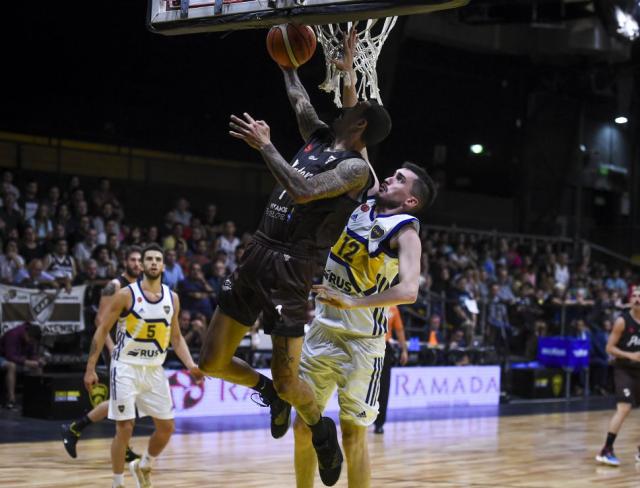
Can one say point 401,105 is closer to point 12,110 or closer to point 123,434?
point 12,110

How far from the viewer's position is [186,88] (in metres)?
18.8

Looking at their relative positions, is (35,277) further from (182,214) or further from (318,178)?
(318,178)

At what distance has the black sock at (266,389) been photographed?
18.9 feet

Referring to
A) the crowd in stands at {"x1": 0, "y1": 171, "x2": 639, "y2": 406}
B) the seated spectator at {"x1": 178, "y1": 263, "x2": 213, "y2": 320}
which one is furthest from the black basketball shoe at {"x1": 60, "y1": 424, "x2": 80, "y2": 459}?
the seated spectator at {"x1": 178, "y1": 263, "x2": 213, "y2": 320}

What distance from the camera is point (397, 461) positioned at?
10047mm

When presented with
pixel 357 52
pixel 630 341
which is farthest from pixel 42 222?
pixel 357 52

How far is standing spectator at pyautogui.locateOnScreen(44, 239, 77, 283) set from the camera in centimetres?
1344

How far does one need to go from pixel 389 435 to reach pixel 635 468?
3.05 meters

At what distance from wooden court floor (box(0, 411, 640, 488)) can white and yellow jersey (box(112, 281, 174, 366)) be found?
3.42 feet

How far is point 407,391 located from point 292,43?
35.0ft

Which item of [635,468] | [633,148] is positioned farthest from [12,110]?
[633,148]

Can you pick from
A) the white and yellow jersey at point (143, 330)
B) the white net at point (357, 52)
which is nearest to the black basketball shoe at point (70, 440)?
the white and yellow jersey at point (143, 330)

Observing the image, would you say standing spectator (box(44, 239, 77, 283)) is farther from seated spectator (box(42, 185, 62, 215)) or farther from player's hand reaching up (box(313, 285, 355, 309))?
player's hand reaching up (box(313, 285, 355, 309))

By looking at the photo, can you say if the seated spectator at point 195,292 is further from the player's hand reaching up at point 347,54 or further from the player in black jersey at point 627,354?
the player's hand reaching up at point 347,54
